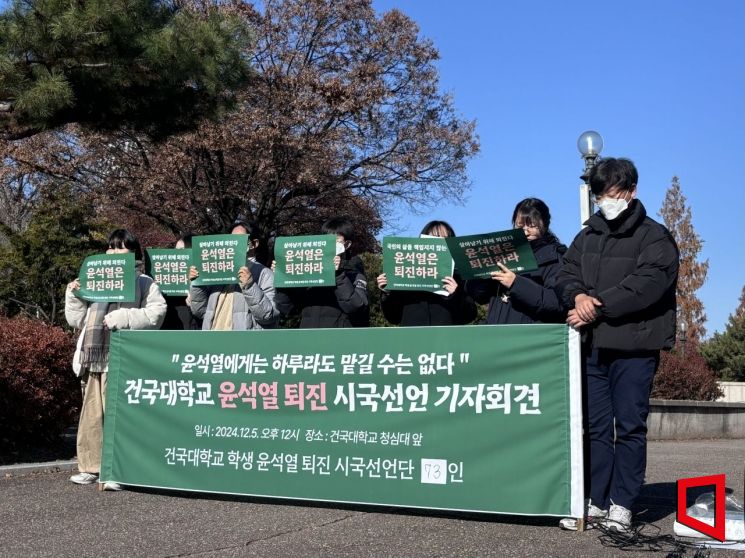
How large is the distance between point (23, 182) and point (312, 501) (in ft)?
105

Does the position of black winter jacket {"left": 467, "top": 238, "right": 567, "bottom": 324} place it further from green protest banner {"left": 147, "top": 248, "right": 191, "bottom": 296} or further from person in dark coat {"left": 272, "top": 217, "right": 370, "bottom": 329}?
green protest banner {"left": 147, "top": 248, "right": 191, "bottom": 296}

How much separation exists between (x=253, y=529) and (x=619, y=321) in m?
2.43

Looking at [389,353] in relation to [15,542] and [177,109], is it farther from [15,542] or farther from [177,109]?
[177,109]

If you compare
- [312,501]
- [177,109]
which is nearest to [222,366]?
[312,501]

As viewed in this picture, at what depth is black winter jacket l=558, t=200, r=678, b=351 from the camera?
524 cm

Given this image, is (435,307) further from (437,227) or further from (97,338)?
(97,338)

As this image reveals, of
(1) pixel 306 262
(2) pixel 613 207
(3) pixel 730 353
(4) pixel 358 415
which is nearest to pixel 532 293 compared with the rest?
(2) pixel 613 207

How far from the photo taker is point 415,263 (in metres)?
6.59

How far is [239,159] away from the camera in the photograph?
27281 mm

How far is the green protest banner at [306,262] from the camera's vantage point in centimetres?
696

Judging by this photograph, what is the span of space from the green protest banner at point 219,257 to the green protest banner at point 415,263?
1231 millimetres

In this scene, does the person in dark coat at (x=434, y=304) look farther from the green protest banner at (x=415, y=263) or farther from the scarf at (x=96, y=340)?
the scarf at (x=96, y=340)

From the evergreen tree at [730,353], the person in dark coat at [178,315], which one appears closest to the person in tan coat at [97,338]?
the person in dark coat at [178,315]

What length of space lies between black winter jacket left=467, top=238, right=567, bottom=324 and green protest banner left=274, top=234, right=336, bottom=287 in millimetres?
1232
